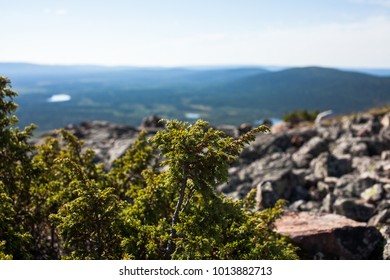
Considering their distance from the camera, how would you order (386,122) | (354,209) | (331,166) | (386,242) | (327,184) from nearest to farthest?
1. (386,242)
2. (354,209)
3. (327,184)
4. (331,166)
5. (386,122)

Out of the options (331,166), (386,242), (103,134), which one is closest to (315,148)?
(331,166)

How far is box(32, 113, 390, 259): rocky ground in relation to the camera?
19719mm

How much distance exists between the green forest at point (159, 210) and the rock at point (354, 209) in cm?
1011

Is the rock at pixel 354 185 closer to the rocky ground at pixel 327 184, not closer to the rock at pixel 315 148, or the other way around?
the rocky ground at pixel 327 184

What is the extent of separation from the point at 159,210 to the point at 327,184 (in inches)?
855

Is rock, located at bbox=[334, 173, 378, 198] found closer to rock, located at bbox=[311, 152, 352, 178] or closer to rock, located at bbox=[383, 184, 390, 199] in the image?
rock, located at bbox=[383, 184, 390, 199]

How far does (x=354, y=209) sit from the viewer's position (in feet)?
86.2

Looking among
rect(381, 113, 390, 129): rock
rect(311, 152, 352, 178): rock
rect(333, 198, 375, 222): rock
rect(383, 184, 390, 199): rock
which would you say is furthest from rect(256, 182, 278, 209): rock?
rect(381, 113, 390, 129): rock

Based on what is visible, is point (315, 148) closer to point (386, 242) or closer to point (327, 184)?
point (327, 184)

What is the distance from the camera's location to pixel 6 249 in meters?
13.7

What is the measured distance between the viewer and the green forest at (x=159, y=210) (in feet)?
40.5

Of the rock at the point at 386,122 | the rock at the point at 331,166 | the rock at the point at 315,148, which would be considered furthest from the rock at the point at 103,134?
the rock at the point at 386,122

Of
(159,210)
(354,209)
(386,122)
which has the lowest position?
(354,209)
